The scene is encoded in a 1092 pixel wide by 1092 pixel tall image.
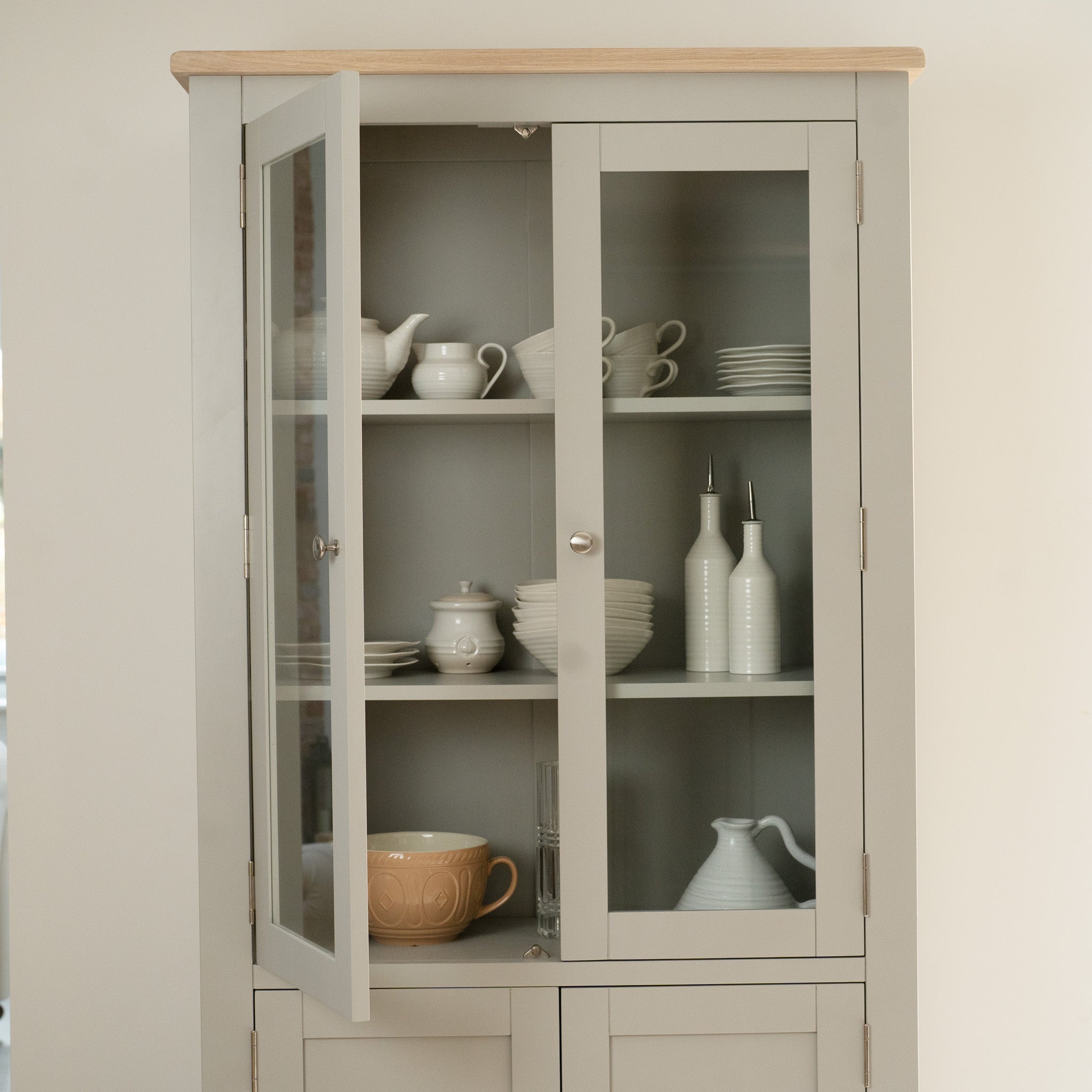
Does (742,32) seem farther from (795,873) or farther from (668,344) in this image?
(795,873)

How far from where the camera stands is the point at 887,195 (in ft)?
4.40

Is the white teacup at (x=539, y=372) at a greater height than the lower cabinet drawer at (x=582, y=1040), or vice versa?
the white teacup at (x=539, y=372)

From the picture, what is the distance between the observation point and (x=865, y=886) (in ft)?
4.39

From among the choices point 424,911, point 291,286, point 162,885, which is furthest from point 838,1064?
point 291,286

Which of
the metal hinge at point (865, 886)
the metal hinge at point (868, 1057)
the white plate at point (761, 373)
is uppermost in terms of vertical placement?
the white plate at point (761, 373)

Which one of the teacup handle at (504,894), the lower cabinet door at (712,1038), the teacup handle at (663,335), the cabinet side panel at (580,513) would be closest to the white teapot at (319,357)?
the cabinet side panel at (580,513)

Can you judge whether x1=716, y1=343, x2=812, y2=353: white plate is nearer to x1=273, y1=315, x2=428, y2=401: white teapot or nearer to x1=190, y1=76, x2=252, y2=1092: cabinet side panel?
x1=273, y1=315, x2=428, y2=401: white teapot

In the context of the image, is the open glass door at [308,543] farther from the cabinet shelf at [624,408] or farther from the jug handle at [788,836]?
the jug handle at [788,836]

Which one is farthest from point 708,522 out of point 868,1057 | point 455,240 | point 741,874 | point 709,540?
point 868,1057

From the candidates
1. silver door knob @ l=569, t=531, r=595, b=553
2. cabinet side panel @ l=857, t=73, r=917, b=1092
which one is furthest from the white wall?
silver door knob @ l=569, t=531, r=595, b=553

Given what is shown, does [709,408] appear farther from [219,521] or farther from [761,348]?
[219,521]

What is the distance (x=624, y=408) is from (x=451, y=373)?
274mm

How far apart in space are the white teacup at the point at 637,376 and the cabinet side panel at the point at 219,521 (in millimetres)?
493

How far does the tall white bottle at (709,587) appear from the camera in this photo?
53.8 inches
